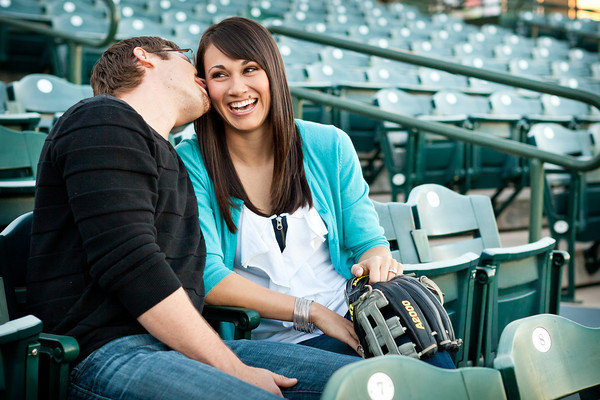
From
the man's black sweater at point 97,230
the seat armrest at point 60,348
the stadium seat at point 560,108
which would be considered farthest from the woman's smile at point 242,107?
the stadium seat at point 560,108

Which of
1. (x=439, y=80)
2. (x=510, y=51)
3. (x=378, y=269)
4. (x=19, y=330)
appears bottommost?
(x=510, y=51)

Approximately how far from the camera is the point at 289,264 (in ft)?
5.81

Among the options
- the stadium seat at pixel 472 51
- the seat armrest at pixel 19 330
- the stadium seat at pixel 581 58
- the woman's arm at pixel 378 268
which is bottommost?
the stadium seat at pixel 581 58

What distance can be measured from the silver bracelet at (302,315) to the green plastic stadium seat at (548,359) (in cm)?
58

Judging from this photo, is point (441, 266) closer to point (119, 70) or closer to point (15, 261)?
point (119, 70)

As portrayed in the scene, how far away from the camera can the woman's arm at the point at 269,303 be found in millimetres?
1624

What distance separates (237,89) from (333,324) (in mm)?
715

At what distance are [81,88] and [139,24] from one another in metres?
2.55

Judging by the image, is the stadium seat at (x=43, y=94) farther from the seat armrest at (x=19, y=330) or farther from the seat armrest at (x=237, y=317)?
the seat armrest at (x=19, y=330)

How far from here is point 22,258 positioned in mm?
1498

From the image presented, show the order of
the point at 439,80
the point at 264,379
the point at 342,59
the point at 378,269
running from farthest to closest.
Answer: the point at 342,59 < the point at 439,80 < the point at 378,269 < the point at 264,379

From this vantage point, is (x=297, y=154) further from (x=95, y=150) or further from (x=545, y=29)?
(x=545, y=29)

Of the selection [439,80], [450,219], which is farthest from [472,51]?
[450,219]

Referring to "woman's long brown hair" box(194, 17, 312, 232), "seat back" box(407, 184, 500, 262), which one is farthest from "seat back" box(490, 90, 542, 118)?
"woman's long brown hair" box(194, 17, 312, 232)
